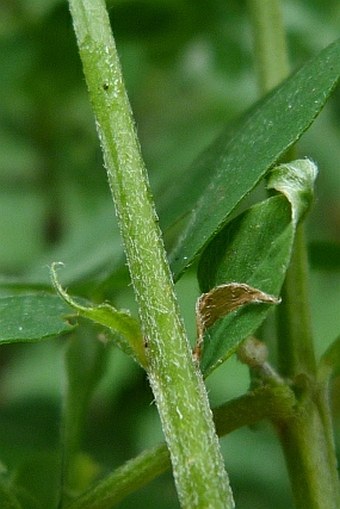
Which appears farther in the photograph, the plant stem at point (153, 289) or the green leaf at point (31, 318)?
the green leaf at point (31, 318)

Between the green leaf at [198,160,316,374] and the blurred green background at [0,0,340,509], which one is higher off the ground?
the blurred green background at [0,0,340,509]

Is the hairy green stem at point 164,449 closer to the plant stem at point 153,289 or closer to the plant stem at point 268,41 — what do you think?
the plant stem at point 153,289

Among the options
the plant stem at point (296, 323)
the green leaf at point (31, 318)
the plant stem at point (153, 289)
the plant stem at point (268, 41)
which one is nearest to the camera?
the plant stem at point (153, 289)

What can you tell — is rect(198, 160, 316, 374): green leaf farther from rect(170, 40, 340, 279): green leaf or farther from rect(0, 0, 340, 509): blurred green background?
rect(0, 0, 340, 509): blurred green background

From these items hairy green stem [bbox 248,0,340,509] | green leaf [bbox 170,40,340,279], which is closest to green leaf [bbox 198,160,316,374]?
green leaf [bbox 170,40,340,279]

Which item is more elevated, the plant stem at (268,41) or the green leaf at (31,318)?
the plant stem at (268,41)

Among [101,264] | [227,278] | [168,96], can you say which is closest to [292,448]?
[227,278]

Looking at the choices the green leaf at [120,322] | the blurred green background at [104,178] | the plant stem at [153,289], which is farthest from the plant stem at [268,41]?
the green leaf at [120,322]

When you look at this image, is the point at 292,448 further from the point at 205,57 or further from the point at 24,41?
the point at 205,57
